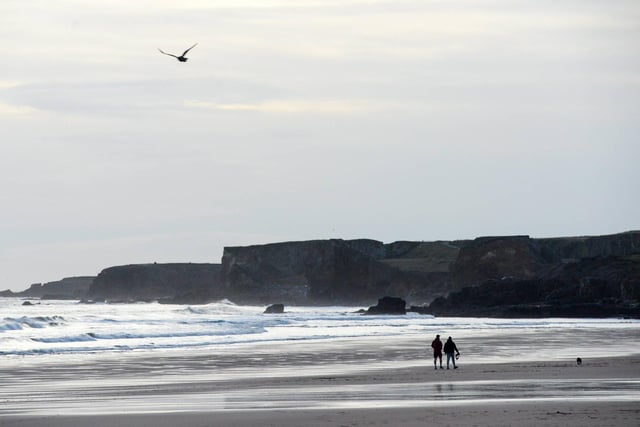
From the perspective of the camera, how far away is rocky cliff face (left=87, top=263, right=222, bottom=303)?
184 m

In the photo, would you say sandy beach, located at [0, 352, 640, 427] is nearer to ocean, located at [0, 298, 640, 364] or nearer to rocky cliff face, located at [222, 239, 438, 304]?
ocean, located at [0, 298, 640, 364]

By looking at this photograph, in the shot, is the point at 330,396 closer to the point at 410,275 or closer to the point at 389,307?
the point at 389,307

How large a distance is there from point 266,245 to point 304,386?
449 feet

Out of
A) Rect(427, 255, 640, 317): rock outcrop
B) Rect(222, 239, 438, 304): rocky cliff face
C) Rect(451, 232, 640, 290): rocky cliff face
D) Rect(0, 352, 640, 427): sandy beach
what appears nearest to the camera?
Rect(0, 352, 640, 427): sandy beach

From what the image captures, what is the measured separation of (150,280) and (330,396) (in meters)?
169

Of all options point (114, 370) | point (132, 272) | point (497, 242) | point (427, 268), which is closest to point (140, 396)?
point (114, 370)

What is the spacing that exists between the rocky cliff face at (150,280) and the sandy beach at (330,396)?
155 metres

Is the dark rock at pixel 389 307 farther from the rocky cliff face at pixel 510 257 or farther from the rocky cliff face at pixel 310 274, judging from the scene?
the rocky cliff face at pixel 310 274

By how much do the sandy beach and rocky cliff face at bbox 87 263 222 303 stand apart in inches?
6089

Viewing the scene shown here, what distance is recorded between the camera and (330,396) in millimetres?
20312

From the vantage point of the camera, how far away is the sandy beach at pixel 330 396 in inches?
647

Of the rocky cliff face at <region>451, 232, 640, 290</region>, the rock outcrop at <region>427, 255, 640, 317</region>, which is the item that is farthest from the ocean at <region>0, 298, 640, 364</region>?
Answer: the rocky cliff face at <region>451, 232, 640, 290</region>

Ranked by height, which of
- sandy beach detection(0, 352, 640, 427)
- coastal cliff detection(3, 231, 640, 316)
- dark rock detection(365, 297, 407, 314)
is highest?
coastal cliff detection(3, 231, 640, 316)

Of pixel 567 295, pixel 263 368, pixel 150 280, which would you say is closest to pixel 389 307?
pixel 567 295
